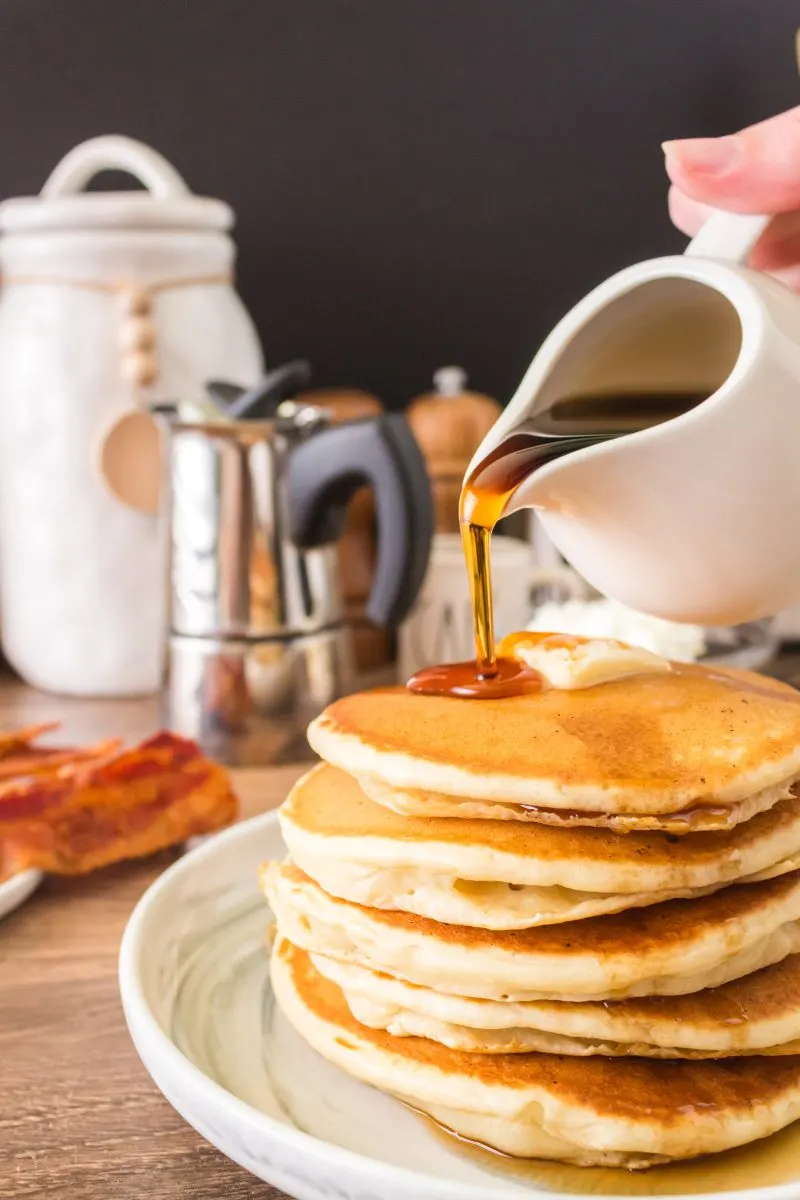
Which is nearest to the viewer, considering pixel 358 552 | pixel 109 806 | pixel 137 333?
pixel 109 806

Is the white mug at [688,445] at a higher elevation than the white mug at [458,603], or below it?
higher

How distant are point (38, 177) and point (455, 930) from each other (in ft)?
5.56

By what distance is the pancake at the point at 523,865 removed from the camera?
25.9 inches

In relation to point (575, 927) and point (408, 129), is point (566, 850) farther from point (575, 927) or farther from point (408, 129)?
point (408, 129)

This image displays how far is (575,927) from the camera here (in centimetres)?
69

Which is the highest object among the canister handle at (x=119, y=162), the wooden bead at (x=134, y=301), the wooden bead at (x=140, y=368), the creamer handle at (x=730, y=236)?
the canister handle at (x=119, y=162)

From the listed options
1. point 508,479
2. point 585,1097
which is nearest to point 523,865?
point 585,1097

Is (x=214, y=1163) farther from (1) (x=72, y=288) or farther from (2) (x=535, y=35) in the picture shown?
(2) (x=535, y=35)

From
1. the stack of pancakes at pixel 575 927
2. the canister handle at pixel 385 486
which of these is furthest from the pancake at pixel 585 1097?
the canister handle at pixel 385 486

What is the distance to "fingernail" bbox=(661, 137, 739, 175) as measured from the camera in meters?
0.87

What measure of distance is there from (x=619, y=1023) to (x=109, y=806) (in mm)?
652

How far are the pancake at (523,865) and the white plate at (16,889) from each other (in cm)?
43

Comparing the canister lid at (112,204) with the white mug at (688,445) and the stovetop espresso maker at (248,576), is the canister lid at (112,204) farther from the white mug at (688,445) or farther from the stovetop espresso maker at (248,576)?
the white mug at (688,445)

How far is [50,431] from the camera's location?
1.74m
